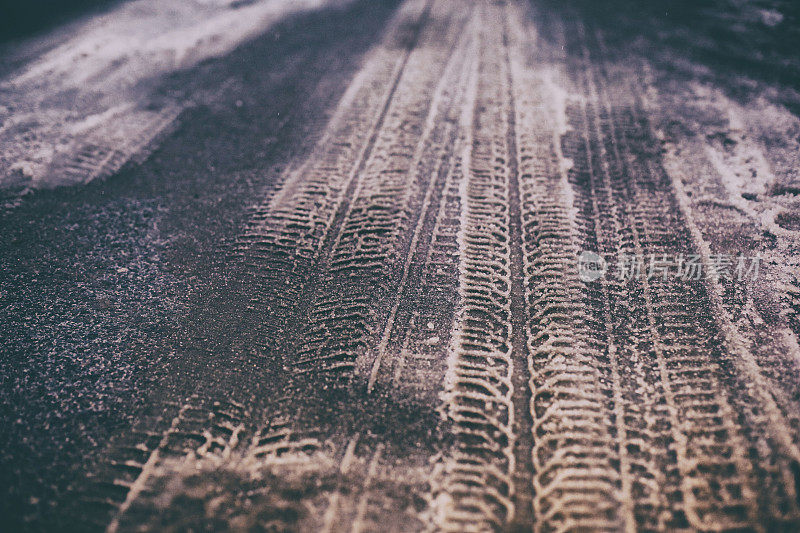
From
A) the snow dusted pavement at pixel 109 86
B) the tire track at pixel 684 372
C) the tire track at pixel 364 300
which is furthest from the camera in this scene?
the snow dusted pavement at pixel 109 86

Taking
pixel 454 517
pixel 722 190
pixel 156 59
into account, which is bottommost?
pixel 454 517

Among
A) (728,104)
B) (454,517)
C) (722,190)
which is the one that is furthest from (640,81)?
(454,517)

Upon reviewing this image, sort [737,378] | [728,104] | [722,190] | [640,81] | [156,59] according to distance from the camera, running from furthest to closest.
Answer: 1. [156,59]
2. [640,81]
3. [728,104]
4. [722,190]
5. [737,378]

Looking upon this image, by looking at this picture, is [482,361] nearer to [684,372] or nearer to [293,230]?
[684,372]

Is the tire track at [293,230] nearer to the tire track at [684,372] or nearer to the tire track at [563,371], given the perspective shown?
the tire track at [563,371]

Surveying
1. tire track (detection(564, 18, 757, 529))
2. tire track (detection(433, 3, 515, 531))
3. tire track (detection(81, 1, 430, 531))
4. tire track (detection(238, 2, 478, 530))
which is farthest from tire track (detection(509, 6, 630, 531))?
tire track (detection(81, 1, 430, 531))

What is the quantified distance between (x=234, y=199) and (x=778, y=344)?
364 centimetres

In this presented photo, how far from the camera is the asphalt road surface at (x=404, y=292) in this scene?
1.89 metres

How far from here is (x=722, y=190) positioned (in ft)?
10.3

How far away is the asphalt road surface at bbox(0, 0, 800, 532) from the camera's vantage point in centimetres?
189

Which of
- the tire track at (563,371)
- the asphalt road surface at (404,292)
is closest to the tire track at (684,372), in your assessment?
the asphalt road surface at (404,292)

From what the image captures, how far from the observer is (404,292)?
8.54 feet

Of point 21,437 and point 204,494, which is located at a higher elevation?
point 21,437

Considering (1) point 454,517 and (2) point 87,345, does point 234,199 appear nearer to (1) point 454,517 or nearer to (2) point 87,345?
(2) point 87,345
